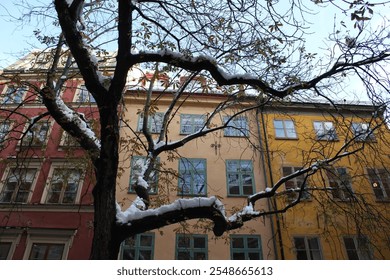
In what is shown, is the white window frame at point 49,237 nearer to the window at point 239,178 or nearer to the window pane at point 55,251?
the window pane at point 55,251

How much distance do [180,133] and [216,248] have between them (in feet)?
20.5

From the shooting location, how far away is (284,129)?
16484 mm

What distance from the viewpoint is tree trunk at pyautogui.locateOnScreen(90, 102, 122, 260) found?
5.02 metres

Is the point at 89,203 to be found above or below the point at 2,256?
above

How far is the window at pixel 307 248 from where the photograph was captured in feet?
43.0

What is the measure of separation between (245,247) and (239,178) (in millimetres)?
3366

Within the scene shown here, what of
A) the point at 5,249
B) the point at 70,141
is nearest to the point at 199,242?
the point at 70,141

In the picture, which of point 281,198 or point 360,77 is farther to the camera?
point 281,198

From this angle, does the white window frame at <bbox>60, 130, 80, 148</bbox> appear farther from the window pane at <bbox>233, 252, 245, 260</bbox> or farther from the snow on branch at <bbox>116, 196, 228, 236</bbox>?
the window pane at <bbox>233, 252, 245, 260</bbox>

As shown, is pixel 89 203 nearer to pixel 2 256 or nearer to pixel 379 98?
pixel 2 256

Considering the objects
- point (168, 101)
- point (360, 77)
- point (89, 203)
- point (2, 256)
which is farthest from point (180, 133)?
point (360, 77)

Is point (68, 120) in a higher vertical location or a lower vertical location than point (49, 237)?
lower

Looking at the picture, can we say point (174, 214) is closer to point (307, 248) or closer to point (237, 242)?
point (237, 242)

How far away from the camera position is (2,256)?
42.7 ft
